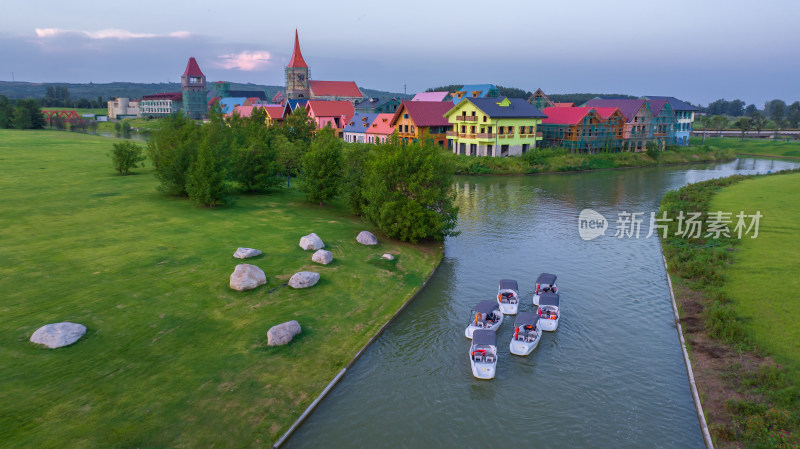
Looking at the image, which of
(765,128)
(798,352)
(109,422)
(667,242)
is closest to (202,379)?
(109,422)

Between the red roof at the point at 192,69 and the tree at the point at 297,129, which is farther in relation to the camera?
the red roof at the point at 192,69

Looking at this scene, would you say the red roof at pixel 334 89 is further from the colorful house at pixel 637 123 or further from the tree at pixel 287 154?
the tree at pixel 287 154

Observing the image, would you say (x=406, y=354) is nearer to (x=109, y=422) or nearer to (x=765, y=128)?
(x=109, y=422)

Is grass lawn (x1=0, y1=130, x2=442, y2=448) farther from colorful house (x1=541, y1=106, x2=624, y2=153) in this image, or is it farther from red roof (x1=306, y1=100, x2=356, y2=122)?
red roof (x1=306, y1=100, x2=356, y2=122)

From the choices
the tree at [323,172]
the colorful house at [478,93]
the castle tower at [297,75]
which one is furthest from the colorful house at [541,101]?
the tree at [323,172]

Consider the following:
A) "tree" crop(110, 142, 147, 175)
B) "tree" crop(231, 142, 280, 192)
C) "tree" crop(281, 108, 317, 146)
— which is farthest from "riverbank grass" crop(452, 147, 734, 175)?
"tree" crop(110, 142, 147, 175)

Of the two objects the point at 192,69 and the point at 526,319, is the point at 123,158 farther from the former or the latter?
the point at 192,69
